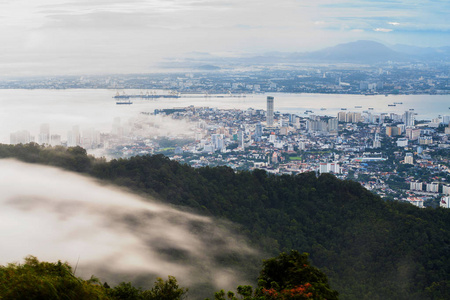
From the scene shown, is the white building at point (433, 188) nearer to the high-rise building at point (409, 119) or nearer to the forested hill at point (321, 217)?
the forested hill at point (321, 217)

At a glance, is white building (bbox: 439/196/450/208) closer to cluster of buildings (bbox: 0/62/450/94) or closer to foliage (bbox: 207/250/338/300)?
foliage (bbox: 207/250/338/300)

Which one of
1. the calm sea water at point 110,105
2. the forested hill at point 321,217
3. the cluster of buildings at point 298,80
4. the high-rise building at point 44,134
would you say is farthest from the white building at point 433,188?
the cluster of buildings at point 298,80

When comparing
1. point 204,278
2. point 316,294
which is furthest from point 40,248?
point 316,294

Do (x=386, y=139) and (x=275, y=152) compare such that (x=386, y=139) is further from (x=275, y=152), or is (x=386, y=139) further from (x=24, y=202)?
(x=24, y=202)

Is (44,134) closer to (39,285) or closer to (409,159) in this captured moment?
(409,159)

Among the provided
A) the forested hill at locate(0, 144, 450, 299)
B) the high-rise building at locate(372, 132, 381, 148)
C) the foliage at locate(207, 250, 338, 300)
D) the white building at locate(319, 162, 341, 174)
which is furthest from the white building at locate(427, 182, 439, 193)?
the foliage at locate(207, 250, 338, 300)

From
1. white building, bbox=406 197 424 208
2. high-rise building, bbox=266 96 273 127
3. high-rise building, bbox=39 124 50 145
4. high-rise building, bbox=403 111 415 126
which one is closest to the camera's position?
white building, bbox=406 197 424 208

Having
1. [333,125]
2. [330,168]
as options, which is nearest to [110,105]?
[333,125]
